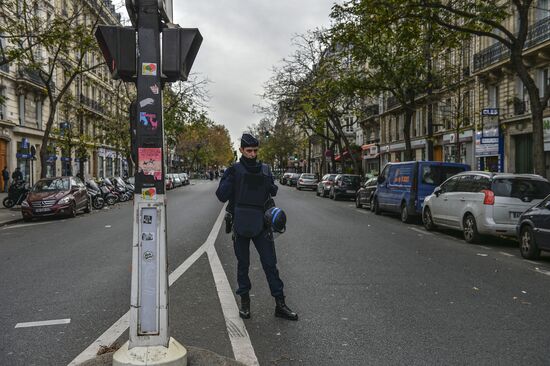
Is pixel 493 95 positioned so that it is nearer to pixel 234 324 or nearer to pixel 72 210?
pixel 72 210

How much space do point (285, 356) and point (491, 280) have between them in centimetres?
452

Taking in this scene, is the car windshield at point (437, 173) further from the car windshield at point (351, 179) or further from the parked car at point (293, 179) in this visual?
the parked car at point (293, 179)

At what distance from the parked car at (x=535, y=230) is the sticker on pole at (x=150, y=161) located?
7.86 m

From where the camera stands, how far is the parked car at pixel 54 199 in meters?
18.8

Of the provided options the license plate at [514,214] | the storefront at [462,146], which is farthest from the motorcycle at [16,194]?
the storefront at [462,146]

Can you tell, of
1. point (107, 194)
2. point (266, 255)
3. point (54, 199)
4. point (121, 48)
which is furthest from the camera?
point (107, 194)

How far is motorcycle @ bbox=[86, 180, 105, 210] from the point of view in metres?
24.1

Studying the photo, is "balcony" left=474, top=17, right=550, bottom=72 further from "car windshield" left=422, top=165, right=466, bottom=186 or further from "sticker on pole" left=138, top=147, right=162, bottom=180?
"sticker on pole" left=138, top=147, right=162, bottom=180

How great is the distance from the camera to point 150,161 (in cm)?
397

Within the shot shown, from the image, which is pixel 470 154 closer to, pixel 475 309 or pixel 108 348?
pixel 475 309

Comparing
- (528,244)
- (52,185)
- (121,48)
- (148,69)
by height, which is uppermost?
(121,48)

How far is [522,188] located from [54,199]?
1446 centimetres

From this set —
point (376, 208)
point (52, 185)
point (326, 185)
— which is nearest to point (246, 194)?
point (376, 208)

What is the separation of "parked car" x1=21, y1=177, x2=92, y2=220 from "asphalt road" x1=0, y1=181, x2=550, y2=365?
687cm
